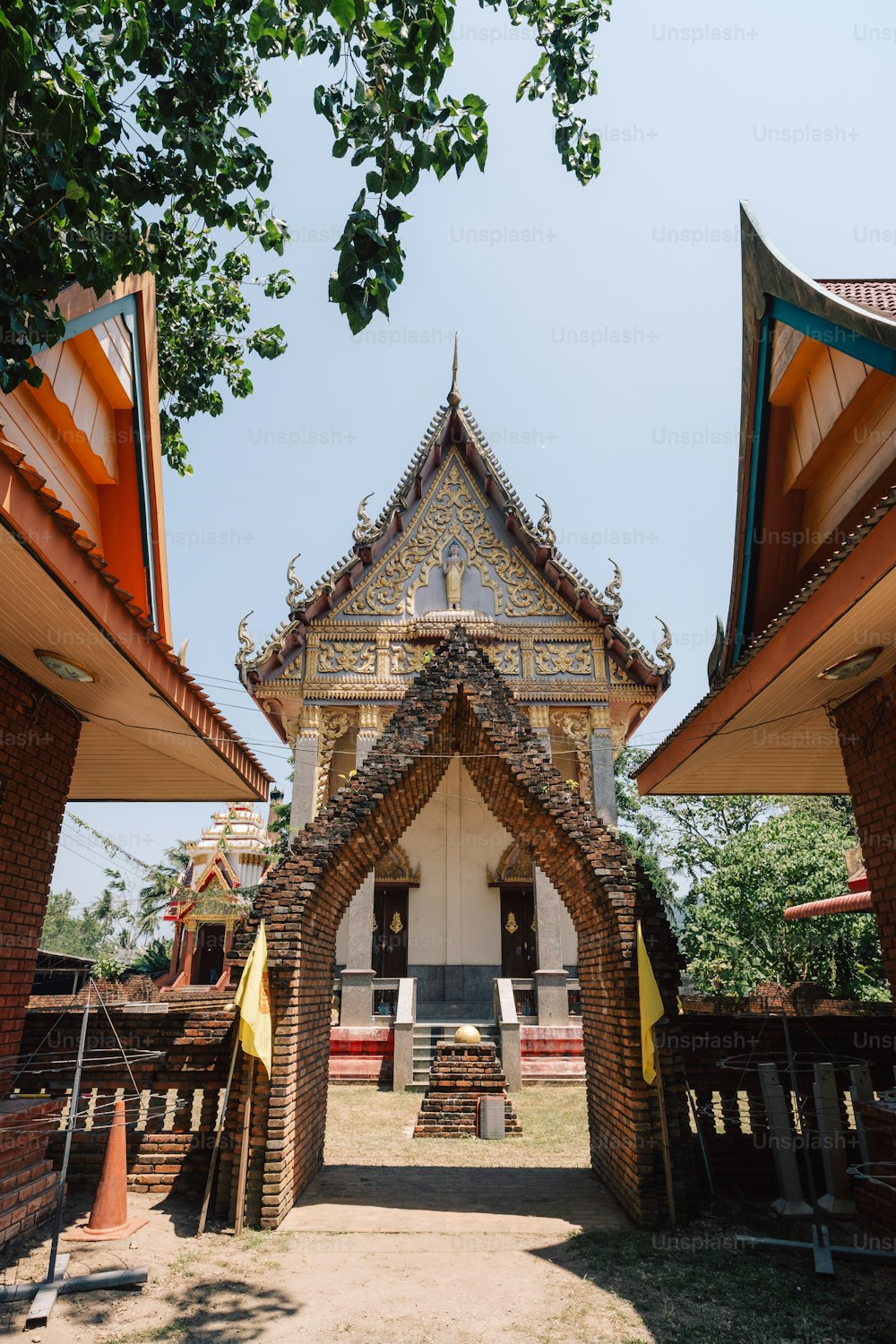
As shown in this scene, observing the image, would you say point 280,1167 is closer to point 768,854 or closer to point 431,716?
point 431,716

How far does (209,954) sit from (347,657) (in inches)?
689

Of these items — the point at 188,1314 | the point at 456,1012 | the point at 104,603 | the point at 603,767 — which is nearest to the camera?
the point at 188,1314

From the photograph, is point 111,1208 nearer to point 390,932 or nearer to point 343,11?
point 343,11

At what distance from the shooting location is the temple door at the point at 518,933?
1819cm

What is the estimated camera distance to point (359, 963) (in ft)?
52.6

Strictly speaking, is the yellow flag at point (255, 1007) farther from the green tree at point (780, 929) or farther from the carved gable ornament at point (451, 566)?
the carved gable ornament at point (451, 566)

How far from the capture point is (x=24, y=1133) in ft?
19.4

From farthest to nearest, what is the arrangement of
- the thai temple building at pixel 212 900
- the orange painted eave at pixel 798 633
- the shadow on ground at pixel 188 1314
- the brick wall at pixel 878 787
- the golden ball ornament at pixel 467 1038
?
the thai temple building at pixel 212 900 → the golden ball ornament at pixel 467 1038 → the brick wall at pixel 878 787 → the shadow on ground at pixel 188 1314 → the orange painted eave at pixel 798 633

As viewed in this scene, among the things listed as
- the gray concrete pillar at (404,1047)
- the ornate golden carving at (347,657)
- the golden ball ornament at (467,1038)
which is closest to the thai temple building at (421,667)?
the ornate golden carving at (347,657)

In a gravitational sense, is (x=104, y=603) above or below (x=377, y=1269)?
above

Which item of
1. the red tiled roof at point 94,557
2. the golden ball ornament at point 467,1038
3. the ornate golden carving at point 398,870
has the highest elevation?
the ornate golden carving at point 398,870

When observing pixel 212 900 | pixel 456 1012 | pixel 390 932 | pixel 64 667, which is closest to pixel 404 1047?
pixel 456 1012

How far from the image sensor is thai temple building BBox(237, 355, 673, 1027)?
17719 millimetres

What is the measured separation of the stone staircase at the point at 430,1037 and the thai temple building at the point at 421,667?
185 cm
